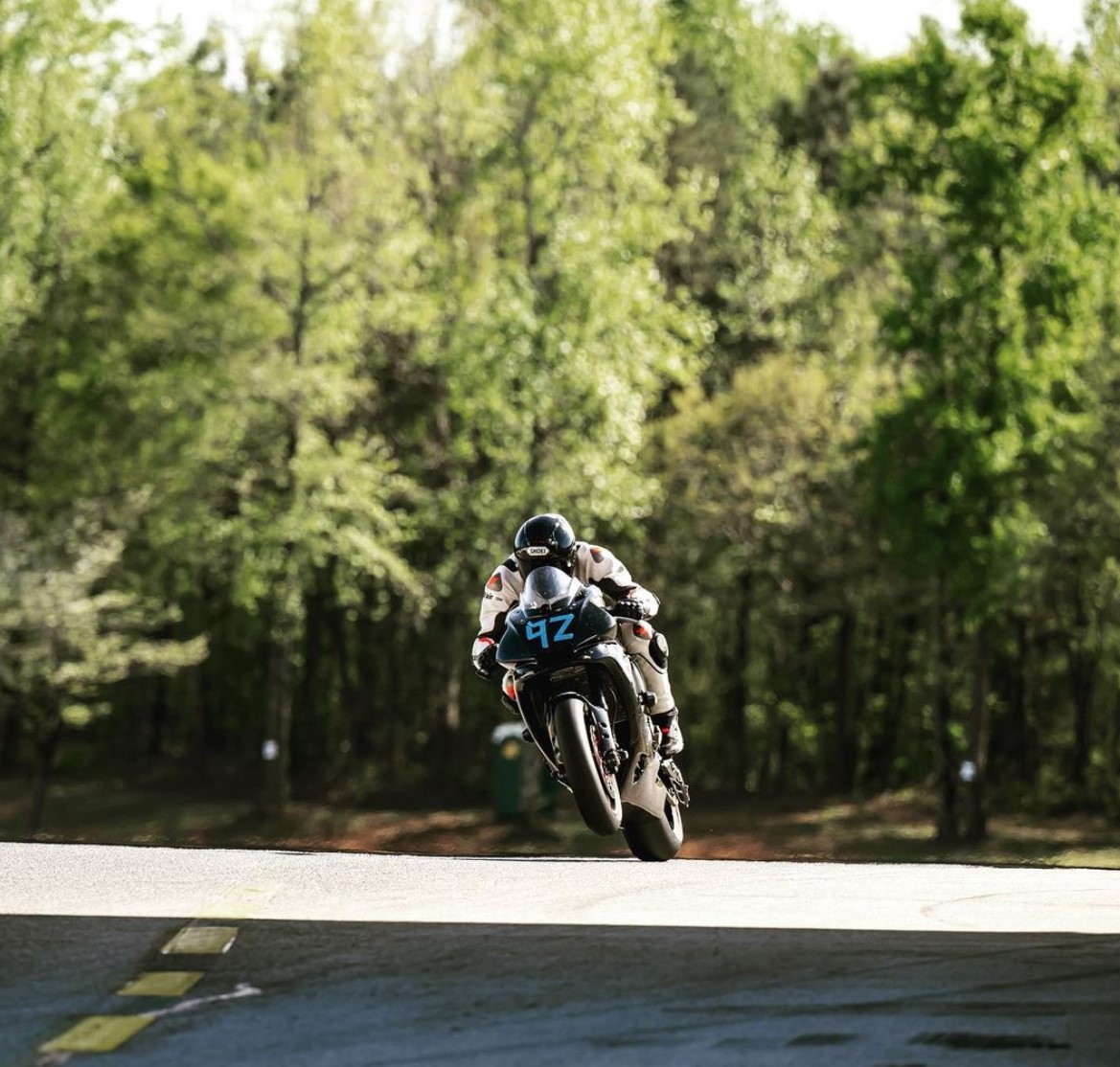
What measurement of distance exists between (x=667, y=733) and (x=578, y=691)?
1.28 meters

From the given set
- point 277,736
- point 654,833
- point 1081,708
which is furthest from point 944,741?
point 654,833

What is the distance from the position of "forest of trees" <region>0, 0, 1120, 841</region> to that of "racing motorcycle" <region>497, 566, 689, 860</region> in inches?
937

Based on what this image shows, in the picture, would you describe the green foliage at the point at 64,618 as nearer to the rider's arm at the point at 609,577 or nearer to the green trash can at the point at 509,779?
the green trash can at the point at 509,779

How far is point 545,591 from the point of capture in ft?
34.9

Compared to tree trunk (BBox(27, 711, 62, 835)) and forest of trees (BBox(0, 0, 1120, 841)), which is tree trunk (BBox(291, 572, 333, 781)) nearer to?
forest of trees (BBox(0, 0, 1120, 841))

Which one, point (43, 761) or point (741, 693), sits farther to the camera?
point (741, 693)

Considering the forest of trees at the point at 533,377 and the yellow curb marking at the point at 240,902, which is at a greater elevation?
the forest of trees at the point at 533,377

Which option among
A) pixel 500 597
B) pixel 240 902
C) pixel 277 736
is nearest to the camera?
pixel 240 902

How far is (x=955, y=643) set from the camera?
4419 centimetres

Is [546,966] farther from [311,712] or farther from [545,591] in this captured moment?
[311,712]

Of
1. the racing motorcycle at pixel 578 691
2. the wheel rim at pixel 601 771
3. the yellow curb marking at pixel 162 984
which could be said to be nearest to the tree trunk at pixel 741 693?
the racing motorcycle at pixel 578 691

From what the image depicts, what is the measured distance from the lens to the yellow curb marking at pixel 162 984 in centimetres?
767

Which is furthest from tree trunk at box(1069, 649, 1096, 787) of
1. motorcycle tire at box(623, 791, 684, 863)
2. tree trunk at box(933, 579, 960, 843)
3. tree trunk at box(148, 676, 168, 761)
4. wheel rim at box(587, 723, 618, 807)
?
wheel rim at box(587, 723, 618, 807)

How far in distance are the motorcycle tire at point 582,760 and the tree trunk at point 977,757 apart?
2539 centimetres
